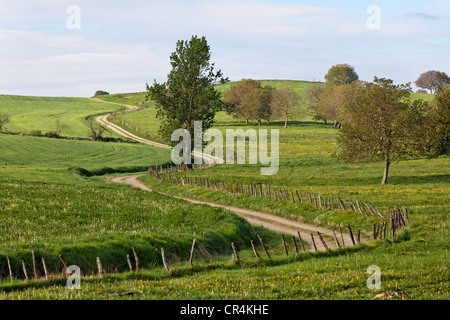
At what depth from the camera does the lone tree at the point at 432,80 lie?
623ft

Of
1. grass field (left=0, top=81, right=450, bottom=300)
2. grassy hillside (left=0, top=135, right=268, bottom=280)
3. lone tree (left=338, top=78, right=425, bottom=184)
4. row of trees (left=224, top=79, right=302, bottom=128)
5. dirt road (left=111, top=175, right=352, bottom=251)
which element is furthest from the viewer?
row of trees (left=224, top=79, right=302, bottom=128)

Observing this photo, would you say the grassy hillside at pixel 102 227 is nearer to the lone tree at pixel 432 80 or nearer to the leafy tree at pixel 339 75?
the leafy tree at pixel 339 75

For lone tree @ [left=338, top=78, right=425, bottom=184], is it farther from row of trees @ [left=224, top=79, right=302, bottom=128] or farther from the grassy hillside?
row of trees @ [left=224, top=79, right=302, bottom=128]

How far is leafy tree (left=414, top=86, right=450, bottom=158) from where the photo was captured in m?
56.8

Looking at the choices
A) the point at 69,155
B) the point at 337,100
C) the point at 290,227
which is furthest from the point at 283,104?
the point at 290,227

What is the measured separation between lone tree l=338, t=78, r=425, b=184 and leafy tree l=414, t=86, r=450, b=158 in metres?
1.18

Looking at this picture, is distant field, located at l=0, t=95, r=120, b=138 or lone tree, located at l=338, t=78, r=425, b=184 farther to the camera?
distant field, located at l=0, t=95, r=120, b=138

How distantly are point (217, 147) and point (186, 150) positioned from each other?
107 feet

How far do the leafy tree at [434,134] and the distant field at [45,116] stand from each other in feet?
291

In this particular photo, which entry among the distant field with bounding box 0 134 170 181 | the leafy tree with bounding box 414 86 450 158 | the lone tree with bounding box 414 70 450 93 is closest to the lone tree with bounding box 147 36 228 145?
the distant field with bounding box 0 134 170 181

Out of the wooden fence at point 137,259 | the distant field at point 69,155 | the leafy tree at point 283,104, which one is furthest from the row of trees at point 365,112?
the leafy tree at point 283,104

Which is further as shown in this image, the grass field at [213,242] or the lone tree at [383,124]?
the lone tree at [383,124]

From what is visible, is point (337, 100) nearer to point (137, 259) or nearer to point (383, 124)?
point (383, 124)
